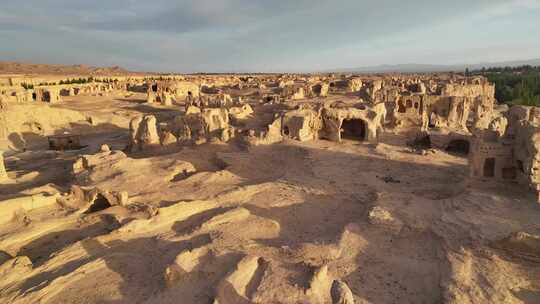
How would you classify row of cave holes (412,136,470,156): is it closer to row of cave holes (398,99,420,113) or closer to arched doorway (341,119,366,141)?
arched doorway (341,119,366,141)

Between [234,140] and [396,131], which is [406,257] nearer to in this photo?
[234,140]

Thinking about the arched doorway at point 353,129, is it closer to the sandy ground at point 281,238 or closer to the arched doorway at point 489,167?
the sandy ground at point 281,238

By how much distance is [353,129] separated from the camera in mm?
27516

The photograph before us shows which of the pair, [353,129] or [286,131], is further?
[353,129]

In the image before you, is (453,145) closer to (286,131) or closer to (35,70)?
(286,131)

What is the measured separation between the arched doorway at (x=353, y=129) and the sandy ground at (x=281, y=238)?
6.53 meters

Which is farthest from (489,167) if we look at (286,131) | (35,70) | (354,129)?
(35,70)

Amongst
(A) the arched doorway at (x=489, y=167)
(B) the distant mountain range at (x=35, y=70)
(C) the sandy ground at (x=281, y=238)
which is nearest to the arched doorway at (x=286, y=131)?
(C) the sandy ground at (x=281, y=238)

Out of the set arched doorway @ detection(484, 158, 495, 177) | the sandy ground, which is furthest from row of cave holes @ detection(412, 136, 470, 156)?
arched doorway @ detection(484, 158, 495, 177)

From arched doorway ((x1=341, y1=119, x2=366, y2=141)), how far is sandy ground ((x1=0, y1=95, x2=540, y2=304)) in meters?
6.53

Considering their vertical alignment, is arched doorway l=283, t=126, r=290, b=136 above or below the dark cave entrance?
above

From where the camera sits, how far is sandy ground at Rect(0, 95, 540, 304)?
9273mm

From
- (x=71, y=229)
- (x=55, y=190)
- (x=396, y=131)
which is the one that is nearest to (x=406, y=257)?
(x=71, y=229)

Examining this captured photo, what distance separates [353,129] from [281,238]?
1683 centimetres
